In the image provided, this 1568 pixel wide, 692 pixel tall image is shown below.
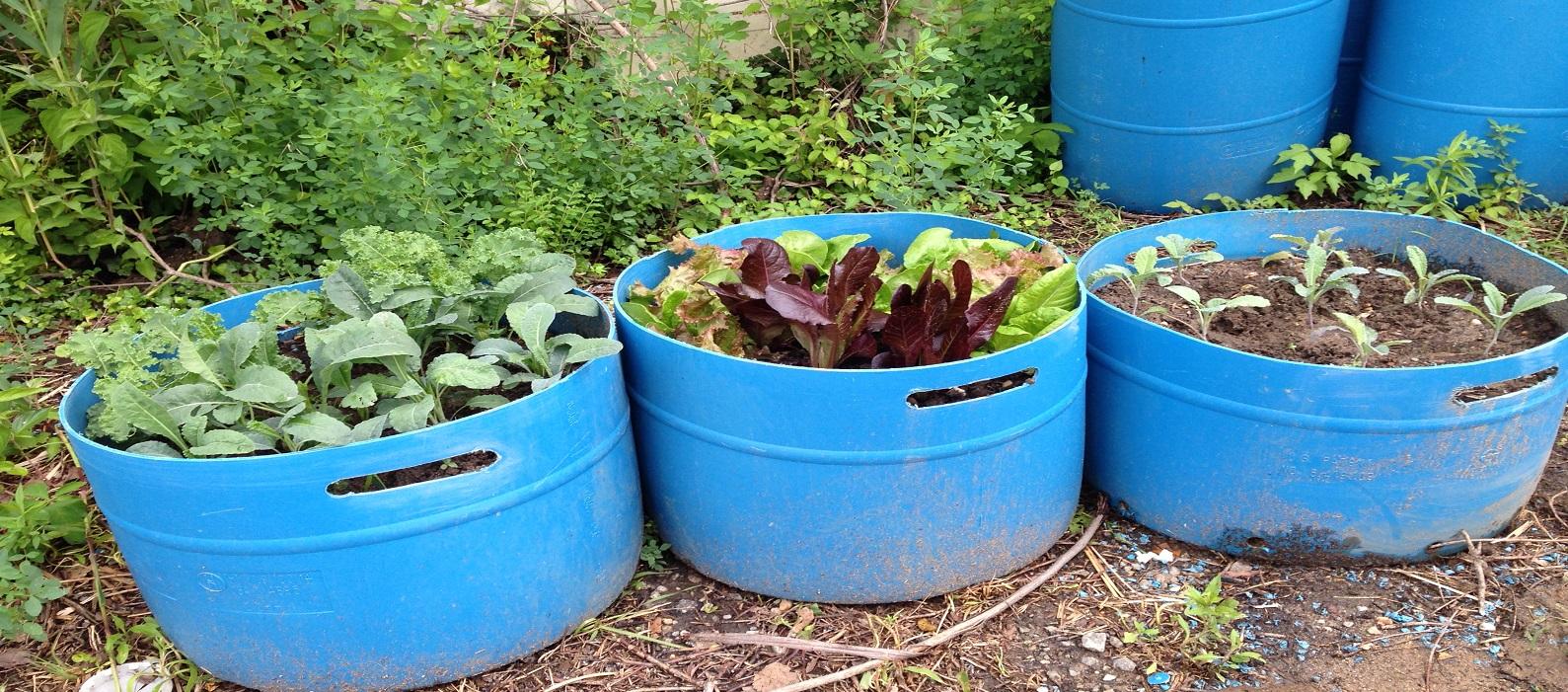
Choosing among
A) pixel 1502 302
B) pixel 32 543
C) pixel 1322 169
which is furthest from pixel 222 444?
pixel 1322 169

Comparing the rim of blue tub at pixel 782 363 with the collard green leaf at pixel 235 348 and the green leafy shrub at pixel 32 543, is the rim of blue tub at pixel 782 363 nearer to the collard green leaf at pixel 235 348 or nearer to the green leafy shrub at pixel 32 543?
the collard green leaf at pixel 235 348

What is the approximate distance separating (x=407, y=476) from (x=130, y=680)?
600mm

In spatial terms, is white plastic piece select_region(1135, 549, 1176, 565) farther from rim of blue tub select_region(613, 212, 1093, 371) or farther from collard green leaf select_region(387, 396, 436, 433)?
collard green leaf select_region(387, 396, 436, 433)

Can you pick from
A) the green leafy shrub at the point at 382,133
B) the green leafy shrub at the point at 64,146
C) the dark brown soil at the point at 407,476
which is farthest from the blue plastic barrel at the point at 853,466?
the green leafy shrub at the point at 64,146

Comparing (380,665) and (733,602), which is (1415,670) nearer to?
(733,602)

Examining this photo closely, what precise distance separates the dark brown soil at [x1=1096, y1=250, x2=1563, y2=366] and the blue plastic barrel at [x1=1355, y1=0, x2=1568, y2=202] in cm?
117

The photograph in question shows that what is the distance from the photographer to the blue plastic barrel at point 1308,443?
191cm

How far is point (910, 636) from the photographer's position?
1992mm

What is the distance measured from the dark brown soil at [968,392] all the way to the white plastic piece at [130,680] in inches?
51.9

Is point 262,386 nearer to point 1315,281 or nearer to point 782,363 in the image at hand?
point 782,363

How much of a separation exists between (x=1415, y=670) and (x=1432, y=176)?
6.36 feet

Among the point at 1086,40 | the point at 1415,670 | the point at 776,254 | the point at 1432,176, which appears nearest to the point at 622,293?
the point at 776,254

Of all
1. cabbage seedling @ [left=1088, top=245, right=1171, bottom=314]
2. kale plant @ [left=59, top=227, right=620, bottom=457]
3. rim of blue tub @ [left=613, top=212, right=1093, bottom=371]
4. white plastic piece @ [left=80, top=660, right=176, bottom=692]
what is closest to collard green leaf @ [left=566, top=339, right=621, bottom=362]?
kale plant @ [left=59, top=227, right=620, bottom=457]

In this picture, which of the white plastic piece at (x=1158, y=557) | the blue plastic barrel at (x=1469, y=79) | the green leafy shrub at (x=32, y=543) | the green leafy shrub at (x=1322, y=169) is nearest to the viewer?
the green leafy shrub at (x=32, y=543)
